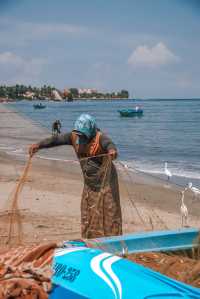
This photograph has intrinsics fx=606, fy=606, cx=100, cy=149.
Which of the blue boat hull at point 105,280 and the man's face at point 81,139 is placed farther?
the man's face at point 81,139

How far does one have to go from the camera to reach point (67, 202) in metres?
11.5

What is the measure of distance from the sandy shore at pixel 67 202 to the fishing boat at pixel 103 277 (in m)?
3.88

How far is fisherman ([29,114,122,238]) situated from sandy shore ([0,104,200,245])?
1.91m

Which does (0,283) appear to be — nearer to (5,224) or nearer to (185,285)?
(185,285)

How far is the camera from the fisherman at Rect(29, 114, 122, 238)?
6230 mm

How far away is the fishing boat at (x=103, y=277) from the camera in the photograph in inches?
148

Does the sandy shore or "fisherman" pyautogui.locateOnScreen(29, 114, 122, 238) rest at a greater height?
"fisherman" pyautogui.locateOnScreen(29, 114, 122, 238)

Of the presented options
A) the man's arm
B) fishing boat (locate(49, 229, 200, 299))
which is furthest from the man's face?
fishing boat (locate(49, 229, 200, 299))

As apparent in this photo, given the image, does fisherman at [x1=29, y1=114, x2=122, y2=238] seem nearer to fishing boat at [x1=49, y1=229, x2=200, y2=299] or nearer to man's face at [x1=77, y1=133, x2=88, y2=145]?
man's face at [x1=77, y1=133, x2=88, y2=145]

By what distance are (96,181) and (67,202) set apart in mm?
5224

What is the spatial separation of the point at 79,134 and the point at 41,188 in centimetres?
715

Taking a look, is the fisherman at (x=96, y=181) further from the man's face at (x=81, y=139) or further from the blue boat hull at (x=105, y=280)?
the blue boat hull at (x=105, y=280)

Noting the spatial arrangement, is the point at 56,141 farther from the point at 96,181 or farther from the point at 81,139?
the point at 96,181

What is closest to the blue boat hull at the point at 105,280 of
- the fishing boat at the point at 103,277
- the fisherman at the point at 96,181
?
the fishing boat at the point at 103,277
